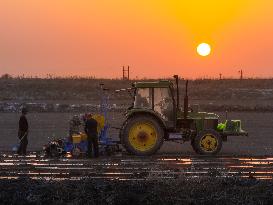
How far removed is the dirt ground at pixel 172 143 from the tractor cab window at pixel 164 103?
1.59 m

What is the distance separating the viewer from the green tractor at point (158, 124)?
23.8 m

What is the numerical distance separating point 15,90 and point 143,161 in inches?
1861

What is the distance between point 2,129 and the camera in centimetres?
3569

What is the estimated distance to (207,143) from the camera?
24.2 meters

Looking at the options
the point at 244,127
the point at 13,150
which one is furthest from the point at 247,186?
the point at 244,127

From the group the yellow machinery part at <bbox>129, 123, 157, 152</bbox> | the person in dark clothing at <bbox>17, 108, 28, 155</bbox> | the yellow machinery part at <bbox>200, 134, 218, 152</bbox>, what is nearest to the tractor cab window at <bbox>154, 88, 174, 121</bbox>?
the yellow machinery part at <bbox>129, 123, 157, 152</bbox>

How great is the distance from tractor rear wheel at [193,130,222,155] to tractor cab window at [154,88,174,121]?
1.11m

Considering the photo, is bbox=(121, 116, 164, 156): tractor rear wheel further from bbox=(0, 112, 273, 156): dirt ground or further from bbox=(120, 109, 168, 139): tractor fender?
bbox=(0, 112, 273, 156): dirt ground

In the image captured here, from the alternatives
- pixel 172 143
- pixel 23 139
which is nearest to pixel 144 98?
pixel 23 139

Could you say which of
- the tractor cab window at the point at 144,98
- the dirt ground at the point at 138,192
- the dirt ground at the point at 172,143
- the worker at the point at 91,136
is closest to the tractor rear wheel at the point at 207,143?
the dirt ground at the point at 172,143

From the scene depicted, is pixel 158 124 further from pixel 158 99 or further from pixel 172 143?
pixel 172 143

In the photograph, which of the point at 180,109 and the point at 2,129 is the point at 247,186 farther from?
the point at 2,129

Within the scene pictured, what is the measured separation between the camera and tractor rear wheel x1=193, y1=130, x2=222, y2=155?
24031mm

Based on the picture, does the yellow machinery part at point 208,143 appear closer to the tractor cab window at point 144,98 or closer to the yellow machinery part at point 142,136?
the yellow machinery part at point 142,136
